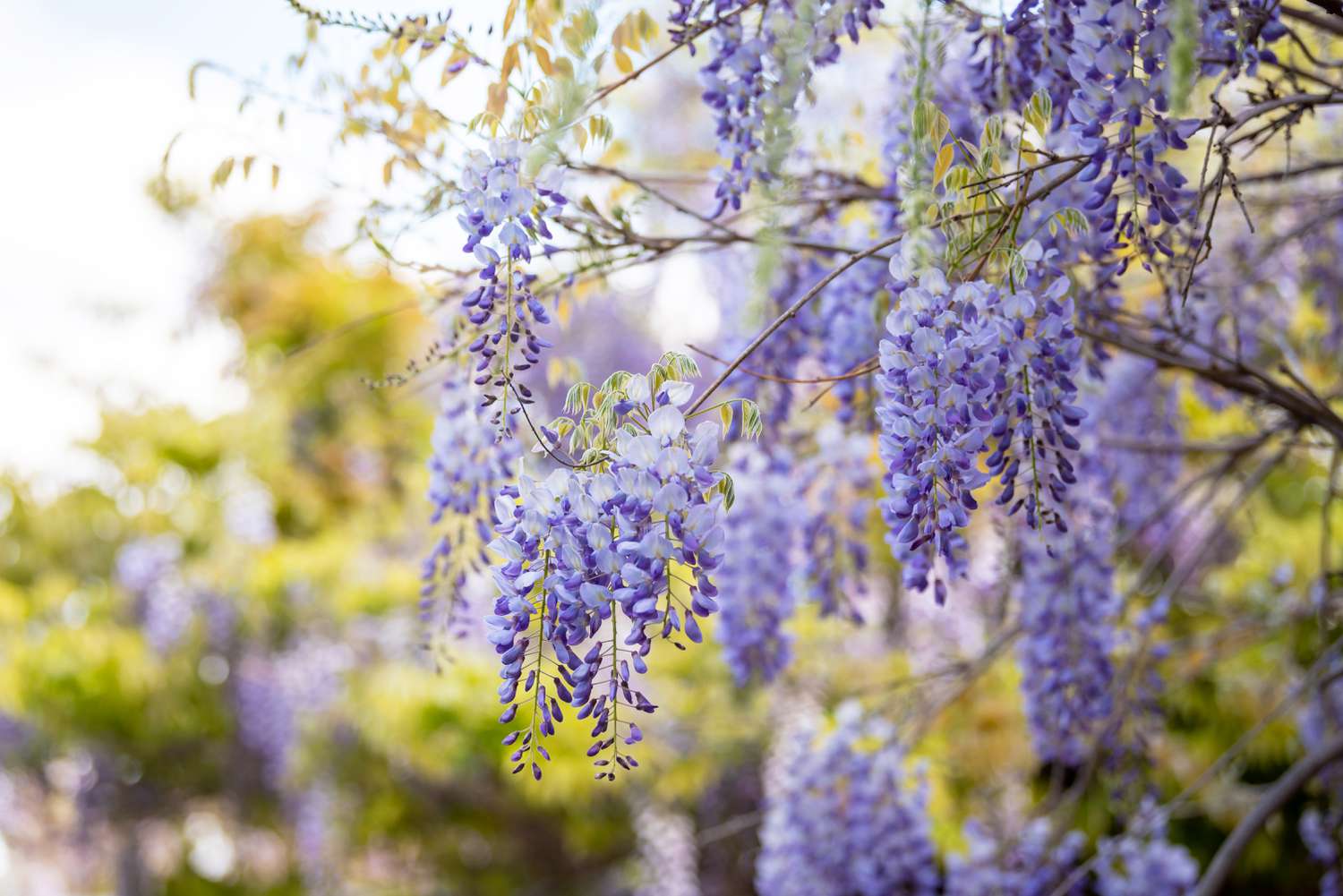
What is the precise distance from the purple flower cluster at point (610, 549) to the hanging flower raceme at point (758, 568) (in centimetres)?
106

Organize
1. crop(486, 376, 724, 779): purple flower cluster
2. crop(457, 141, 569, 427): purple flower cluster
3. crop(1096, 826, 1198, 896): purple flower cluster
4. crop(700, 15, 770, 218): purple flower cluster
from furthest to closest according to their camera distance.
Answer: crop(1096, 826, 1198, 896): purple flower cluster → crop(700, 15, 770, 218): purple flower cluster → crop(457, 141, 569, 427): purple flower cluster → crop(486, 376, 724, 779): purple flower cluster

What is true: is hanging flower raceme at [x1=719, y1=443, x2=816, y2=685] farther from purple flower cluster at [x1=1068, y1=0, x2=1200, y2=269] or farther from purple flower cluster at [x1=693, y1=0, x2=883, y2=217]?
purple flower cluster at [x1=1068, y1=0, x2=1200, y2=269]

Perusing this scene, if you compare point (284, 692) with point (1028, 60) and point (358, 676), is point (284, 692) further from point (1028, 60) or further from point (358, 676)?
point (1028, 60)

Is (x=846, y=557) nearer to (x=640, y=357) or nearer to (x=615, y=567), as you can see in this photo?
(x=615, y=567)

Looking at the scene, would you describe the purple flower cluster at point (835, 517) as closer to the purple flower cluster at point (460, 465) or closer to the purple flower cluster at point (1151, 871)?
the purple flower cluster at point (460, 465)

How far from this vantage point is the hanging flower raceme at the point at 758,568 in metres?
1.99

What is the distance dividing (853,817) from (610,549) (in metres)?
1.41

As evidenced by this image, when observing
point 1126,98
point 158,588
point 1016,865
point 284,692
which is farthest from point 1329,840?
point 158,588

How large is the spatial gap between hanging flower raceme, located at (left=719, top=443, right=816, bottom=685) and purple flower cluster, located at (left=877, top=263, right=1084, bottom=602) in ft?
3.20

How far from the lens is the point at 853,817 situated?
211 centimetres

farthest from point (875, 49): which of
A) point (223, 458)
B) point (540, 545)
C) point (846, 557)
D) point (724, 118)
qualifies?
point (540, 545)

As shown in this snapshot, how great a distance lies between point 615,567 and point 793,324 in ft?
3.02

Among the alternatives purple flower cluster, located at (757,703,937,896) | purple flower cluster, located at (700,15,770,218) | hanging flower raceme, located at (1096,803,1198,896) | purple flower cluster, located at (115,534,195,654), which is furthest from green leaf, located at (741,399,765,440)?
purple flower cluster, located at (115,534,195,654)

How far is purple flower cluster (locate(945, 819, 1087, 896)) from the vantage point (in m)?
2.00
